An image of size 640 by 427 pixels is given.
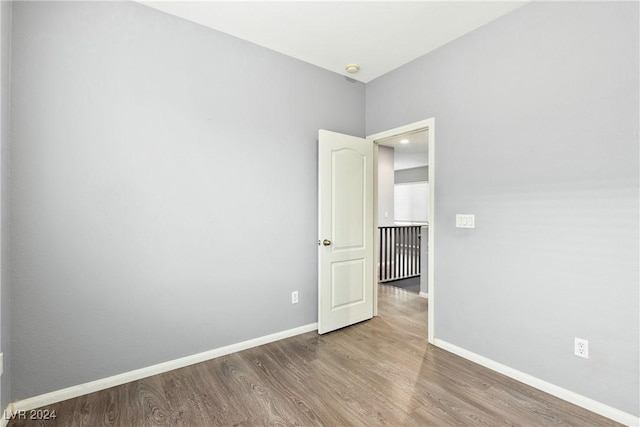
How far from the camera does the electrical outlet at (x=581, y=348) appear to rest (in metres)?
1.94

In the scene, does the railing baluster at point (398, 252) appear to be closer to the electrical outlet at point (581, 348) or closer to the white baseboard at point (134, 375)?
the white baseboard at point (134, 375)

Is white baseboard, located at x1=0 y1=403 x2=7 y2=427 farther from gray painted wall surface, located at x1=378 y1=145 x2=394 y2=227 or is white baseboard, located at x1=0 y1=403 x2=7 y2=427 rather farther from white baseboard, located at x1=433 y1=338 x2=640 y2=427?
gray painted wall surface, located at x1=378 y1=145 x2=394 y2=227

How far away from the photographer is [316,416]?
1841 mm

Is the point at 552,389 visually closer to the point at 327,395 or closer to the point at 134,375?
the point at 327,395

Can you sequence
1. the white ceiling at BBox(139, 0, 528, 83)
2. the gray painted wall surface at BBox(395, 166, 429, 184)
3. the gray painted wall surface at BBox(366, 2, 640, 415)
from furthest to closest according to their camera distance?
the gray painted wall surface at BBox(395, 166, 429, 184) < the white ceiling at BBox(139, 0, 528, 83) < the gray painted wall surface at BBox(366, 2, 640, 415)

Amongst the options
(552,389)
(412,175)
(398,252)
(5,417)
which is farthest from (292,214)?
(412,175)

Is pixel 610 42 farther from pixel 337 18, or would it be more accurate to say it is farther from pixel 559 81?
pixel 337 18

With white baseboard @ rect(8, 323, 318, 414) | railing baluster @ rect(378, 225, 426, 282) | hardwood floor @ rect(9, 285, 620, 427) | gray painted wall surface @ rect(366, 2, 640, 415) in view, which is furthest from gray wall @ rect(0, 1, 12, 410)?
railing baluster @ rect(378, 225, 426, 282)

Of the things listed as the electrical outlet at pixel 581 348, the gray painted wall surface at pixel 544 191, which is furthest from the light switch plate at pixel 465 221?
the electrical outlet at pixel 581 348

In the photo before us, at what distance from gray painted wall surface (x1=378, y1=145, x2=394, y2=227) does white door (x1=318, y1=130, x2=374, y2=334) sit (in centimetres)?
295

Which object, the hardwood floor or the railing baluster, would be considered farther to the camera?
the railing baluster

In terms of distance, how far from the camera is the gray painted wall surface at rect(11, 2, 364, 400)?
1.90m

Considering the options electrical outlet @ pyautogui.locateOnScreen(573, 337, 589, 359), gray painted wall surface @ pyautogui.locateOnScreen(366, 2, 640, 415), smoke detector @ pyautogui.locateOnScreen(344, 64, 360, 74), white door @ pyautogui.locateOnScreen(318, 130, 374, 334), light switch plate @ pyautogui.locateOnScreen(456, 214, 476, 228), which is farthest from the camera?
smoke detector @ pyautogui.locateOnScreen(344, 64, 360, 74)

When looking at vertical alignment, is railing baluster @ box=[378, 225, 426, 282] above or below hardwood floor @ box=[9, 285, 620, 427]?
above
